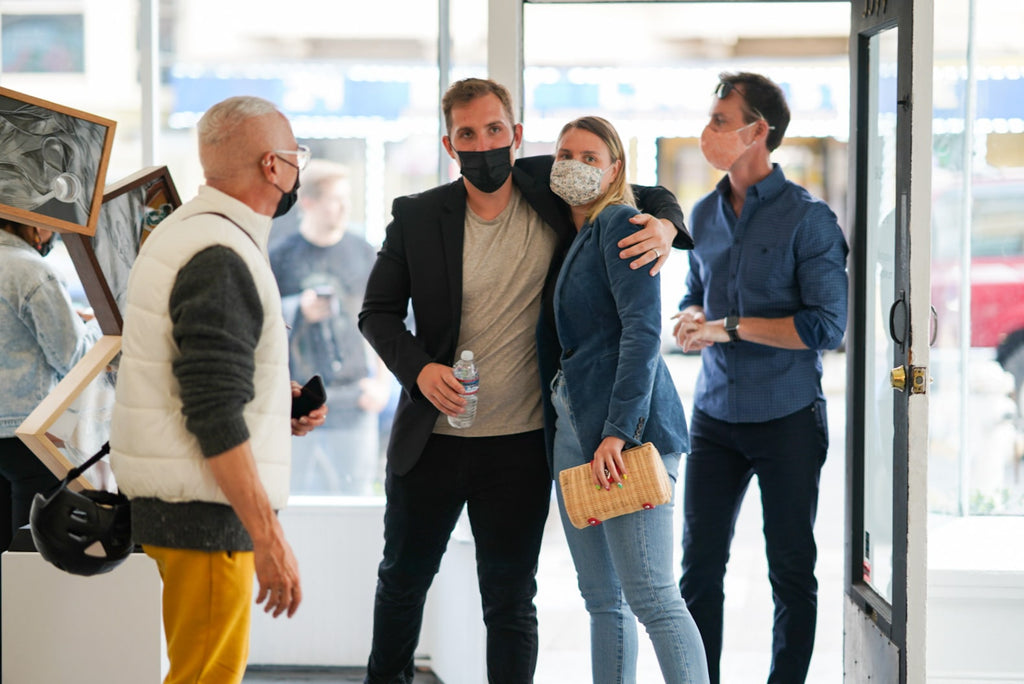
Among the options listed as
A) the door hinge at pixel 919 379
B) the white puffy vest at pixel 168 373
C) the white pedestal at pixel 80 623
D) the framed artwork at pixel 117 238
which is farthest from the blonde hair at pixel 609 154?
the white pedestal at pixel 80 623

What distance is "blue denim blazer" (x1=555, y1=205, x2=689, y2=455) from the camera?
2.34 meters

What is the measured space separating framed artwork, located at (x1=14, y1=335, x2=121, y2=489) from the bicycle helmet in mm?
610

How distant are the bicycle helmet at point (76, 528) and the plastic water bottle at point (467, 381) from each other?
2.67 ft

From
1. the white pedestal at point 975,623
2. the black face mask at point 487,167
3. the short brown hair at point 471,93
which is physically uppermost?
the short brown hair at point 471,93

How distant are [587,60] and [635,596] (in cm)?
219

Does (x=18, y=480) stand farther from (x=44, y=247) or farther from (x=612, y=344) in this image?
(x=612, y=344)

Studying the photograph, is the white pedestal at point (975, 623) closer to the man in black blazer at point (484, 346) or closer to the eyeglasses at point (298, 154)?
the man in black blazer at point (484, 346)

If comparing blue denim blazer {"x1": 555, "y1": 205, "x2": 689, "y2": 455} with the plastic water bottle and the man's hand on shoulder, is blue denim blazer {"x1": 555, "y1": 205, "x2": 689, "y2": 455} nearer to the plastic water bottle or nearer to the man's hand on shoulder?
the man's hand on shoulder

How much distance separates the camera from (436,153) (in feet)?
11.9

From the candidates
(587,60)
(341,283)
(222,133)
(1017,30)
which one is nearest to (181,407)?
(222,133)

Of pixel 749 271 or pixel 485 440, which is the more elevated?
pixel 749 271

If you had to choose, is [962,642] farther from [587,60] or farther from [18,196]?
[18,196]

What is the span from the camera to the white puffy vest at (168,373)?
72.6 inches


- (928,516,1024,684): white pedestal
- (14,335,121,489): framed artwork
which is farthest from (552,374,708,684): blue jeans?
(928,516,1024,684): white pedestal
